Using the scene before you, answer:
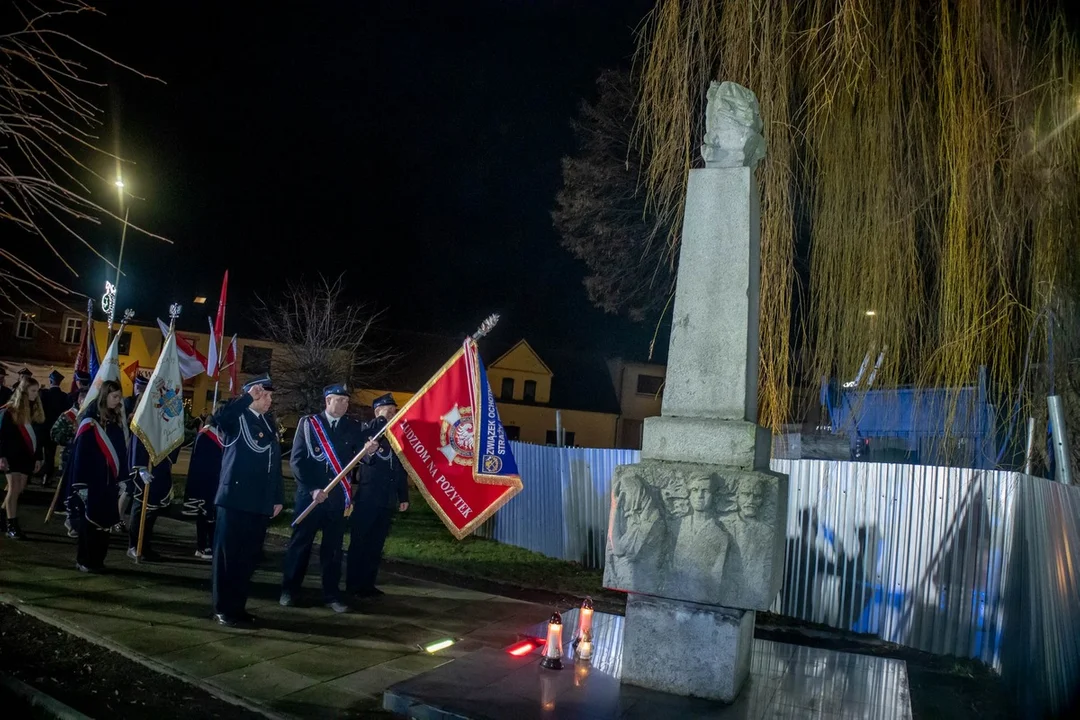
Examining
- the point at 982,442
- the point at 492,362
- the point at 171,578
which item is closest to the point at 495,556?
the point at 171,578

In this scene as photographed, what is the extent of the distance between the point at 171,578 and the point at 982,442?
8.04 metres

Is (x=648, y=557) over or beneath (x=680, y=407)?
beneath

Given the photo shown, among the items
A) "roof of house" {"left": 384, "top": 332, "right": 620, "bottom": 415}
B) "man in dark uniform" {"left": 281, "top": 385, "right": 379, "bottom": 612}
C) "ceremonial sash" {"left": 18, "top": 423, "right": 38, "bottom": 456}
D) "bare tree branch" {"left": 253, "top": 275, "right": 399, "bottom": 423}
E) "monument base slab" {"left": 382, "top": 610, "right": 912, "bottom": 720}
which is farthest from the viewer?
"roof of house" {"left": 384, "top": 332, "right": 620, "bottom": 415}

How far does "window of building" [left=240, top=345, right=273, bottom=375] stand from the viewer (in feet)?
124

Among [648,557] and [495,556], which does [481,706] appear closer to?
[648,557]

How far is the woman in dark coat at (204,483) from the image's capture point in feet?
29.6

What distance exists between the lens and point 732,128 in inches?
196

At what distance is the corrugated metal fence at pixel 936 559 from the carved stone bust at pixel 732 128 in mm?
2831

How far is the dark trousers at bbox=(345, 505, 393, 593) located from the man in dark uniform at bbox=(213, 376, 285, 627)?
3.57ft

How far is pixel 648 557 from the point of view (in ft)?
15.1

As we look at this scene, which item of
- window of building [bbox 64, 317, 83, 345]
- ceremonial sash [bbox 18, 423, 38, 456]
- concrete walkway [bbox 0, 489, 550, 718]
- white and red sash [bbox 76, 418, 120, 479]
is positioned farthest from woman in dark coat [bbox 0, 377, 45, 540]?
window of building [bbox 64, 317, 83, 345]

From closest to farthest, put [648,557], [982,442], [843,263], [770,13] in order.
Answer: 1. [648,557]
2. [770,13]
3. [843,263]
4. [982,442]

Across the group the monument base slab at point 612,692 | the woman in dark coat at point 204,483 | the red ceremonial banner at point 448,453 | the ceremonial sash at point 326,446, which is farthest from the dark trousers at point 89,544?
the monument base slab at point 612,692

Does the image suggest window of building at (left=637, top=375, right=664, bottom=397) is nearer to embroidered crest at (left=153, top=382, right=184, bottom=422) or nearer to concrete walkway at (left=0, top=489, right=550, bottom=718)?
concrete walkway at (left=0, top=489, right=550, bottom=718)
